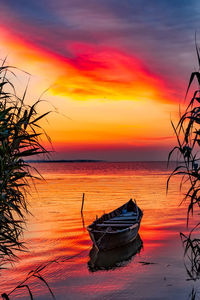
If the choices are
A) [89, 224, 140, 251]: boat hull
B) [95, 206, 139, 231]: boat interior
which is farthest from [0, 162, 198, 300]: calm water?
[95, 206, 139, 231]: boat interior

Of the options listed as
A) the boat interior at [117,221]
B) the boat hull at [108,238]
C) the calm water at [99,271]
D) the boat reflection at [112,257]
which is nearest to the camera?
the calm water at [99,271]

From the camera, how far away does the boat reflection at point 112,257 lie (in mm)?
16008

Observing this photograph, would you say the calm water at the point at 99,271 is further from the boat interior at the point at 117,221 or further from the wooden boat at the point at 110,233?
the boat interior at the point at 117,221

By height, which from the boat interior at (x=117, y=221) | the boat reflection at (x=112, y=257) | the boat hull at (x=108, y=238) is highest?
the boat interior at (x=117, y=221)

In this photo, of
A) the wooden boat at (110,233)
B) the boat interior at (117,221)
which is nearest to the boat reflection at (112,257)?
the wooden boat at (110,233)

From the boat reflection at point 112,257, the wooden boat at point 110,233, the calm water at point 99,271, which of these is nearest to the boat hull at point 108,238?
the wooden boat at point 110,233

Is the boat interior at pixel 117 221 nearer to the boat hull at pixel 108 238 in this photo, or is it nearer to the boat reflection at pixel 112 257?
the boat hull at pixel 108 238

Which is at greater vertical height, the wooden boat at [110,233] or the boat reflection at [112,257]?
the wooden boat at [110,233]

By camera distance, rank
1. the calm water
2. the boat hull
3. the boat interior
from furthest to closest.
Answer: the boat interior
the boat hull
the calm water

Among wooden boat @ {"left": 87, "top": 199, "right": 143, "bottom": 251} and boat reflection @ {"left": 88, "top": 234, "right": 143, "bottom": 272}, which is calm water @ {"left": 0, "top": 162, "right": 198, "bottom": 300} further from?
wooden boat @ {"left": 87, "top": 199, "right": 143, "bottom": 251}

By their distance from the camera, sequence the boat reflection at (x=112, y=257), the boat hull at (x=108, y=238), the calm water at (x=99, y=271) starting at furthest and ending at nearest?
1. the boat hull at (x=108, y=238)
2. the boat reflection at (x=112, y=257)
3. the calm water at (x=99, y=271)

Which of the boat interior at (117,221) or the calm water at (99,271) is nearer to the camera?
the calm water at (99,271)

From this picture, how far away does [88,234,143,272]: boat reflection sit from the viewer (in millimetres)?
16008

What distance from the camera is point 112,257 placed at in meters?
17.3
